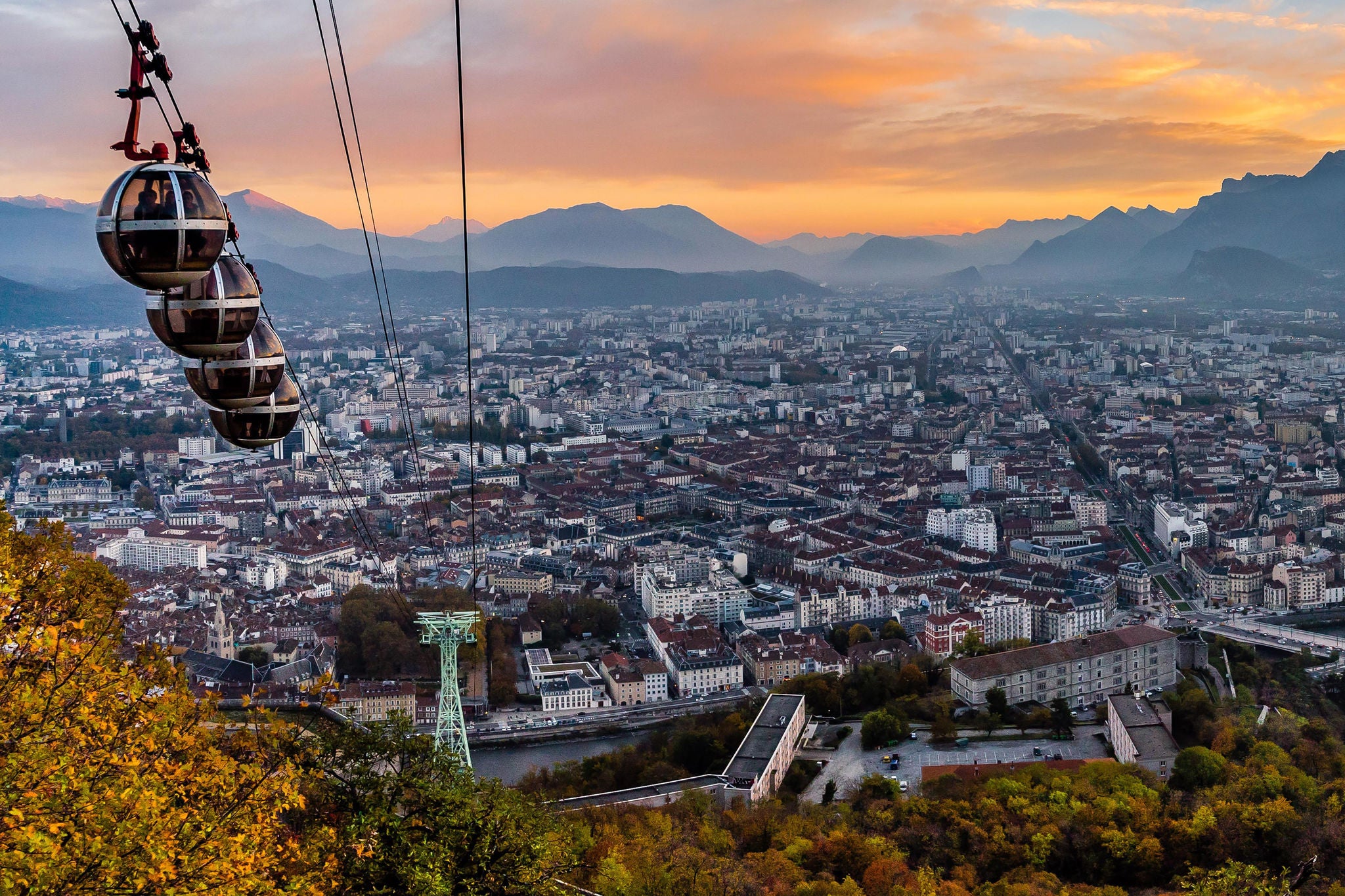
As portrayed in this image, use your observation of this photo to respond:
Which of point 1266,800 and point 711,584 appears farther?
point 711,584

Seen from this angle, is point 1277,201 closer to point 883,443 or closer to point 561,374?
point 561,374

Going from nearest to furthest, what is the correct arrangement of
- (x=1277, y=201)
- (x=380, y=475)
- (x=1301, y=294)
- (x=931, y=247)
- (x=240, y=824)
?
(x=240, y=824), (x=380, y=475), (x=1301, y=294), (x=1277, y=201), (x=931, y=247)

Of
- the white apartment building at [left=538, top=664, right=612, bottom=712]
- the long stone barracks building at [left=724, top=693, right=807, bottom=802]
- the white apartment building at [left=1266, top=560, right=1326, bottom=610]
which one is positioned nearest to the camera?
the long stone barracks building at [left=724, top=693, right=807, bottom=802]

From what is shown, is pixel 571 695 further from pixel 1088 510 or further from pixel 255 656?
pixel 1088 510

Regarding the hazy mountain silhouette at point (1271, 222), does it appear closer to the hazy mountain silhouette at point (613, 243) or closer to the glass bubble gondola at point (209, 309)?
the hazy mountain silhouette at point (613, 243)

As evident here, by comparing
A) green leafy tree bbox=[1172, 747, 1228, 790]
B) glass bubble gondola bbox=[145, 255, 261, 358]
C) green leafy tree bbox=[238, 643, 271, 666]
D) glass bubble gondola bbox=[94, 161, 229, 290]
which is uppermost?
glass bubble gondola bbox=[94, 161, 229, 290]

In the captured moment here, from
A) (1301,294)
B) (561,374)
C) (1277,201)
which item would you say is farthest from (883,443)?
(1277,201)

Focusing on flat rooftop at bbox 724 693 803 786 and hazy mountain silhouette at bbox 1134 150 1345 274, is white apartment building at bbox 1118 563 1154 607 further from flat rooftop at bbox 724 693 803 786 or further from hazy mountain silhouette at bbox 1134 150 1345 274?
hazy mountain silhouette at bbox 1134 150 1345 274

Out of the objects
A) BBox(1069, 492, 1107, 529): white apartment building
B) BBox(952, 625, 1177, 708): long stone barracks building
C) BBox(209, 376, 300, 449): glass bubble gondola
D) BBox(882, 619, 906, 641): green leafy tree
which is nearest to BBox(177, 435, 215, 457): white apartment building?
BBox(1069, 492, 1107, 529): white apartment building
